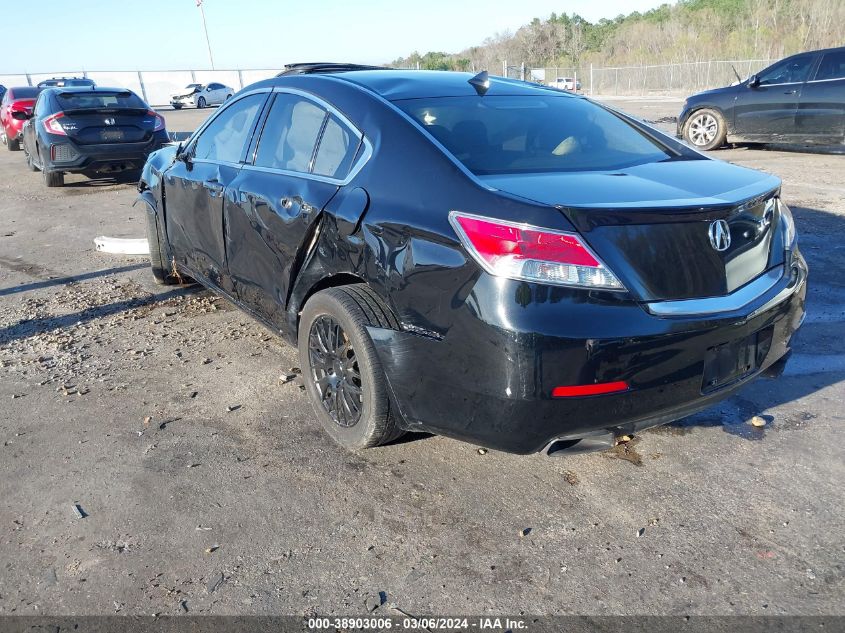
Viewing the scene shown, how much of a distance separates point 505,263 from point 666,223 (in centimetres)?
62

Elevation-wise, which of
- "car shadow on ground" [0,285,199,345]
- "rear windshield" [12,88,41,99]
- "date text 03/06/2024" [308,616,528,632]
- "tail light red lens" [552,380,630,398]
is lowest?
"date text 03/06/2024" [308,616,528,632]

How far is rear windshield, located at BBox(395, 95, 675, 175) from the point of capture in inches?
120

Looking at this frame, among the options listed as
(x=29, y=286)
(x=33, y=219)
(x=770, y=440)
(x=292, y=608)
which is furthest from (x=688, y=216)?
(x=33, y=219)

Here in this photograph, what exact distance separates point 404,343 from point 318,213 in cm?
84

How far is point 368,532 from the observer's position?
2.82 metres

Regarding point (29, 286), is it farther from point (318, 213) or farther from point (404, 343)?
point (404, 343)

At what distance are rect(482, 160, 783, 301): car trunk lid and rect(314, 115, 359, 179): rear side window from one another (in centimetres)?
79

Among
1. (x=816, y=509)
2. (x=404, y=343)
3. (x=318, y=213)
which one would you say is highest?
(x=318, y=213)

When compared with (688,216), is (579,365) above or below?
below

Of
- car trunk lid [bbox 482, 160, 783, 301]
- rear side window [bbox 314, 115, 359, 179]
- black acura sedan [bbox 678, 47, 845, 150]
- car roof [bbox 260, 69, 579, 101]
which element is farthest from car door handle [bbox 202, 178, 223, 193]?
black acura sedan [bbox 678, 47, 845, 150]

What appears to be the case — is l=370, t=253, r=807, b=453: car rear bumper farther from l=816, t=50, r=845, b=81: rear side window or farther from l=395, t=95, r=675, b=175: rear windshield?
l=816, t=50, r=845, b=81: rear side window

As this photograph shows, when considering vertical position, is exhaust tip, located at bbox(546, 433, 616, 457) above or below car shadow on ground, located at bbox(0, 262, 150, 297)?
above

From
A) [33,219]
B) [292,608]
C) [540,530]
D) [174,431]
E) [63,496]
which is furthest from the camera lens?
[33,219]

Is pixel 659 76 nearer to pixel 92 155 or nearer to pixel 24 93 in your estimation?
pixel 24 93
